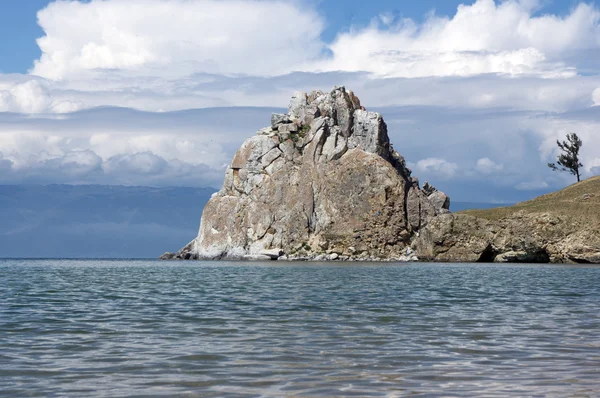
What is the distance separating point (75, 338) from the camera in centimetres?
2320

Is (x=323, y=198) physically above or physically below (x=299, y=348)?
above

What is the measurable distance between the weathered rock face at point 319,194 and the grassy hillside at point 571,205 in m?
21.2

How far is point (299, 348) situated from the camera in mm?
20953

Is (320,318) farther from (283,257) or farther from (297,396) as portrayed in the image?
(283,257)

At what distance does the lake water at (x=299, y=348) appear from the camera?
15484mm

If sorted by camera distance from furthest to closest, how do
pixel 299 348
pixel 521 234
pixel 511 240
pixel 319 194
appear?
pixel 319 194
pixel 511 240
pixel 521 234
pixel 299 348

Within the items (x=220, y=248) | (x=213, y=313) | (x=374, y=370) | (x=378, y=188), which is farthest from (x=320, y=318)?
(x=220, y=248)

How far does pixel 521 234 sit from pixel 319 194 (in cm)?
5452

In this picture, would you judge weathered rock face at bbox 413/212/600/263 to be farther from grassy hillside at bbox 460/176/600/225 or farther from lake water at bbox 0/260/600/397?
lake water at bbox 0/260/600/397

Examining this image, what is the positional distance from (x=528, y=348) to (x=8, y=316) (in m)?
20.8

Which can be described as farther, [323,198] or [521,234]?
[323,198]

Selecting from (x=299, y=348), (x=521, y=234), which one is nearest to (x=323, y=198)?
(x=521, y=234)

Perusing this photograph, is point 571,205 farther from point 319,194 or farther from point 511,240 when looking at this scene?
point 319,194

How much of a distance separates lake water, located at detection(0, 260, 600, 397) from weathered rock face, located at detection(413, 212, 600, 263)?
9848 cm
